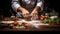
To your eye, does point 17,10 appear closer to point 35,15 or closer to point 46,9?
point 35,15

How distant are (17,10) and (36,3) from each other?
21cm

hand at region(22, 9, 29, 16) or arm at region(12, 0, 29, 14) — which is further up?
arm at region(12, 0, 29, 14)

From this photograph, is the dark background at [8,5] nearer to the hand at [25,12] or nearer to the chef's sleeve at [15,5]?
the chef's sleeve at [15,5]

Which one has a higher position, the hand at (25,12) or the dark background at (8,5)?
the dark background at (8,5)

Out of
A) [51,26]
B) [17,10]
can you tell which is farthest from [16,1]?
[51,26]

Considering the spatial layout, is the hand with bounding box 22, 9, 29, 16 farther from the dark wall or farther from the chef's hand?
the dark wall

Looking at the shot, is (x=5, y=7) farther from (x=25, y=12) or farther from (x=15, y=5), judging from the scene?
(x=25, y=12)

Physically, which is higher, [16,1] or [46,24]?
[16,1]

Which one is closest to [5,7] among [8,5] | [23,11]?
[8,5]

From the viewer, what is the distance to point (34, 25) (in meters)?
1.64

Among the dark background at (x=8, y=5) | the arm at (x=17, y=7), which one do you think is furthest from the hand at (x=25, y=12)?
the dark background at (x=8, y=5)

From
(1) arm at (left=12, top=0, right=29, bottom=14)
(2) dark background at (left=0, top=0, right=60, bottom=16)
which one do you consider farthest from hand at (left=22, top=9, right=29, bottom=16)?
(2) dark background at (left=0, top=0, right=60, bottom=16)

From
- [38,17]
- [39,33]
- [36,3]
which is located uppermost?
[36,3]

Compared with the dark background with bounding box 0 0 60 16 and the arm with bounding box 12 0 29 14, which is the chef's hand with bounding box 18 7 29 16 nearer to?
the arm with bounding box 12 0 29 14
